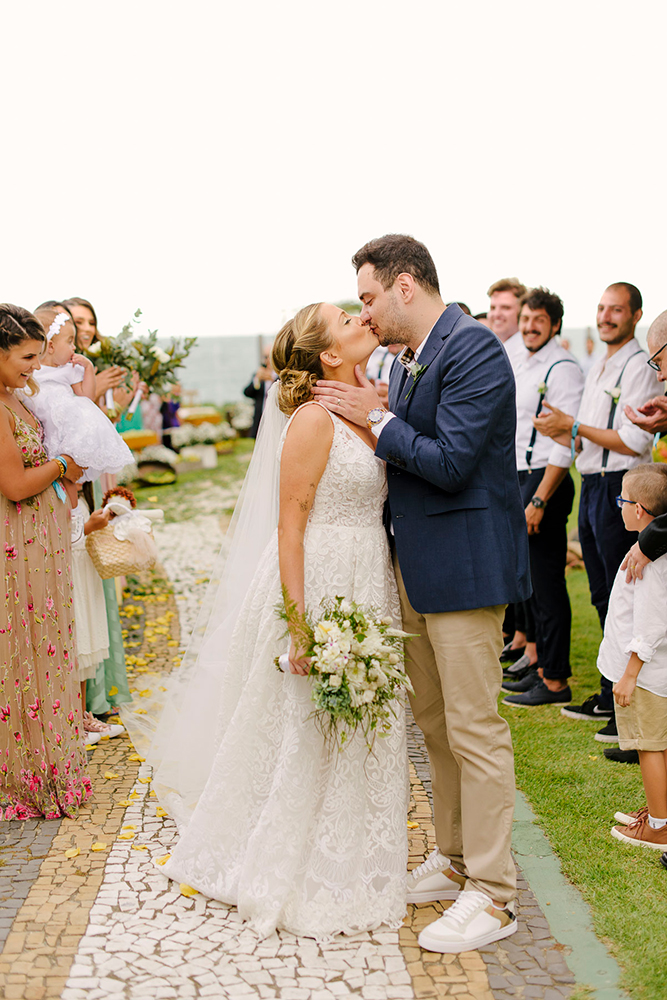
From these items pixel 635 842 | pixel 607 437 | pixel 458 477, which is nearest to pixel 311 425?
pixel 458 477

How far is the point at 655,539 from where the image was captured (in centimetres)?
391

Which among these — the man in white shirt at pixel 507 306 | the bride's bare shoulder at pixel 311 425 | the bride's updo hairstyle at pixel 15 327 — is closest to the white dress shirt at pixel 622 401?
the man in white shirt at pixel 507 306

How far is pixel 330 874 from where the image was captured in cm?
324

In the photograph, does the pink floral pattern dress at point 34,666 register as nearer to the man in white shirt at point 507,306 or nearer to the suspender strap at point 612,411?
the suspender strap at point 612,411

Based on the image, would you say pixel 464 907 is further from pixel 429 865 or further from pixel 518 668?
pixel 518 668

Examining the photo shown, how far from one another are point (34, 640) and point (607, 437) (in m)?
3.45

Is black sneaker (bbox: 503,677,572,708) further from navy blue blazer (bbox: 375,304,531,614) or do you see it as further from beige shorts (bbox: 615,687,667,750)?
navy blue blazer (bbox: 375,304,531,614)

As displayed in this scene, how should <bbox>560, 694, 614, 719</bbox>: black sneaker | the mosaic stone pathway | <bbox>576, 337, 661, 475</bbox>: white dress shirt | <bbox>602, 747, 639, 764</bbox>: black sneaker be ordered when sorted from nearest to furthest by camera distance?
the mosaic stone pathway, <bbox>602, 747, 639, 764</bbox>: black sneaker, <bbox>576, 337, 661, 475</bbox>: white dress shirt, <bbox>560, 694, 614, 719</bbox>: black sneaker

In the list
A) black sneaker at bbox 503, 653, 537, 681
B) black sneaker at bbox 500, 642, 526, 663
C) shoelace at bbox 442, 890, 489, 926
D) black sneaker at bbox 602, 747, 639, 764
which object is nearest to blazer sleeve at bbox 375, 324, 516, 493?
shoelace at bbox 442, 890, 489, 926

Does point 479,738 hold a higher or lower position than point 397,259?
lower

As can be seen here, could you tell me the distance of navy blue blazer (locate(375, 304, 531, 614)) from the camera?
3016 mm

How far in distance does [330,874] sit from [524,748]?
207cm

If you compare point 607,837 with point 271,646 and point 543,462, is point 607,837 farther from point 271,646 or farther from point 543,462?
point 543,462

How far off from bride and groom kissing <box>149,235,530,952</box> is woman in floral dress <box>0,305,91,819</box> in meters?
1.01
